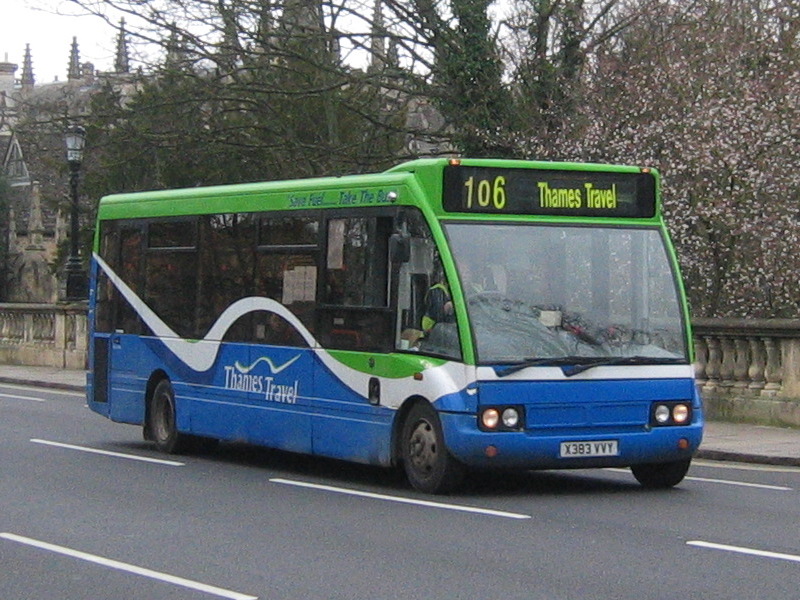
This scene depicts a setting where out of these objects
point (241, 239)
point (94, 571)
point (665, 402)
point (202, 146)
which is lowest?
point (94, 571)

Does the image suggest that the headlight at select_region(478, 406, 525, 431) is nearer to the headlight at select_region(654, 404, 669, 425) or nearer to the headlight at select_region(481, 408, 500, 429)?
the headlight at select_region(481, 408, 500, 429)

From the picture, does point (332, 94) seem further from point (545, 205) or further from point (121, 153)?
point (545, 205)

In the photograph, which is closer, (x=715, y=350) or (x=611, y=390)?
(x=611, y=390)

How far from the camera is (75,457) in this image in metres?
16.6

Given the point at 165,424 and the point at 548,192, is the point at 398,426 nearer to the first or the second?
the point at 548,192

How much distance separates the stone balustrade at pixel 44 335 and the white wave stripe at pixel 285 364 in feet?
59.0

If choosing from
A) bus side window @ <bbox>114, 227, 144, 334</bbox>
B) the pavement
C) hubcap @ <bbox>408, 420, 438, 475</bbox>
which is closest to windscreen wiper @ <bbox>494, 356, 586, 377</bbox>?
hubcap @ <bbox>408, 420, 438, 475</bbox>

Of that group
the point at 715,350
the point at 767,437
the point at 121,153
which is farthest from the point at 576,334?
the point at 121,153

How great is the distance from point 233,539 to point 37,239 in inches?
3239

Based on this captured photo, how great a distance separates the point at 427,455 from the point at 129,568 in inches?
164

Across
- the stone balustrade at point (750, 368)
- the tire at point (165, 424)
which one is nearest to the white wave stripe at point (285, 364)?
the tire at point (165, 424)

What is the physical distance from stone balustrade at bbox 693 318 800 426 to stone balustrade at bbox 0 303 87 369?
18565 millimetres

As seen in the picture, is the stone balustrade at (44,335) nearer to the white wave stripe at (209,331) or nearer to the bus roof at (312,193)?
the bus roof at (312,193)

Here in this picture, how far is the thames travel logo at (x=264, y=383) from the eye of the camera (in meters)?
15.0
